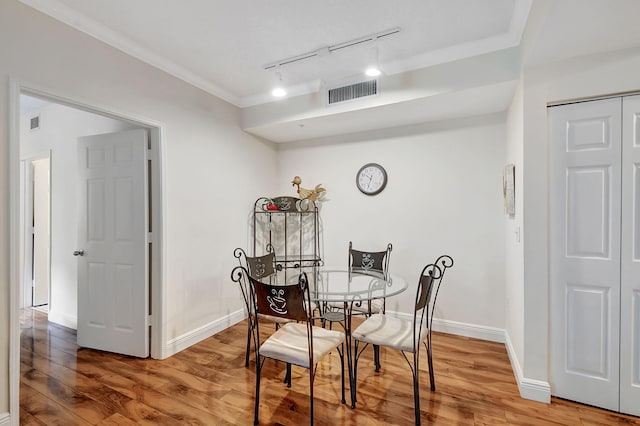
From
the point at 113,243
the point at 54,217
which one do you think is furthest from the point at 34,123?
the point at 113,243

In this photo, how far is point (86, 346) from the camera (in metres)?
2.91

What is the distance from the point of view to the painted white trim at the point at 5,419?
1.75 meters

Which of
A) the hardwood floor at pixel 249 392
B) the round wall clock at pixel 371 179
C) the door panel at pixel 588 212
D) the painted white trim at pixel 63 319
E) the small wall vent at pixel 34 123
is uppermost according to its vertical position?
the small wall vent at pixel 34 123

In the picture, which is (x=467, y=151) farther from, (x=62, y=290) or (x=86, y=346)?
(x=62, y=290)

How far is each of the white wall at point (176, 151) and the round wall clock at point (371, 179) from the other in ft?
4.17

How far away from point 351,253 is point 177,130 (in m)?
2.16

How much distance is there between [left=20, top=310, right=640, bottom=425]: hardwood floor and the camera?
6.25 ft

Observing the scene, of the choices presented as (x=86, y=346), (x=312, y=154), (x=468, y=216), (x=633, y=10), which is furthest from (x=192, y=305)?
(x=633, y=10)

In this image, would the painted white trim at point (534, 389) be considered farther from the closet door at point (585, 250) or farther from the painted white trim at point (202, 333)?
the painted white trim at point (202, 333)

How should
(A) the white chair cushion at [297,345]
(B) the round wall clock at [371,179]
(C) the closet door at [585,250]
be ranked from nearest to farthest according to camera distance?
(A) the white chair cushion at [297,345] < (C) the closet door at [585,250] < (B) the round wall clock at [371,179]

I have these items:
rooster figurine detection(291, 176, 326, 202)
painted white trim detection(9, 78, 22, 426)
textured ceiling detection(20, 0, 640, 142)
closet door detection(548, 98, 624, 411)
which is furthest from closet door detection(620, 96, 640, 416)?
painted white trim detection(9, 78, 22, 426)

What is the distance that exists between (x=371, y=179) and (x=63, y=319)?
3930 millimetres

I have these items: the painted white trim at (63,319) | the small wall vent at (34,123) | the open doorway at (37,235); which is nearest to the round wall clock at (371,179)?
the painted white trim at (63,319)

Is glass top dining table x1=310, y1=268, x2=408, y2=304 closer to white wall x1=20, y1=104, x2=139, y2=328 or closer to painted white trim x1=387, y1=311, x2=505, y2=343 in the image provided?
painted white trim x1=387, y1=311, x2=505, y2=343
